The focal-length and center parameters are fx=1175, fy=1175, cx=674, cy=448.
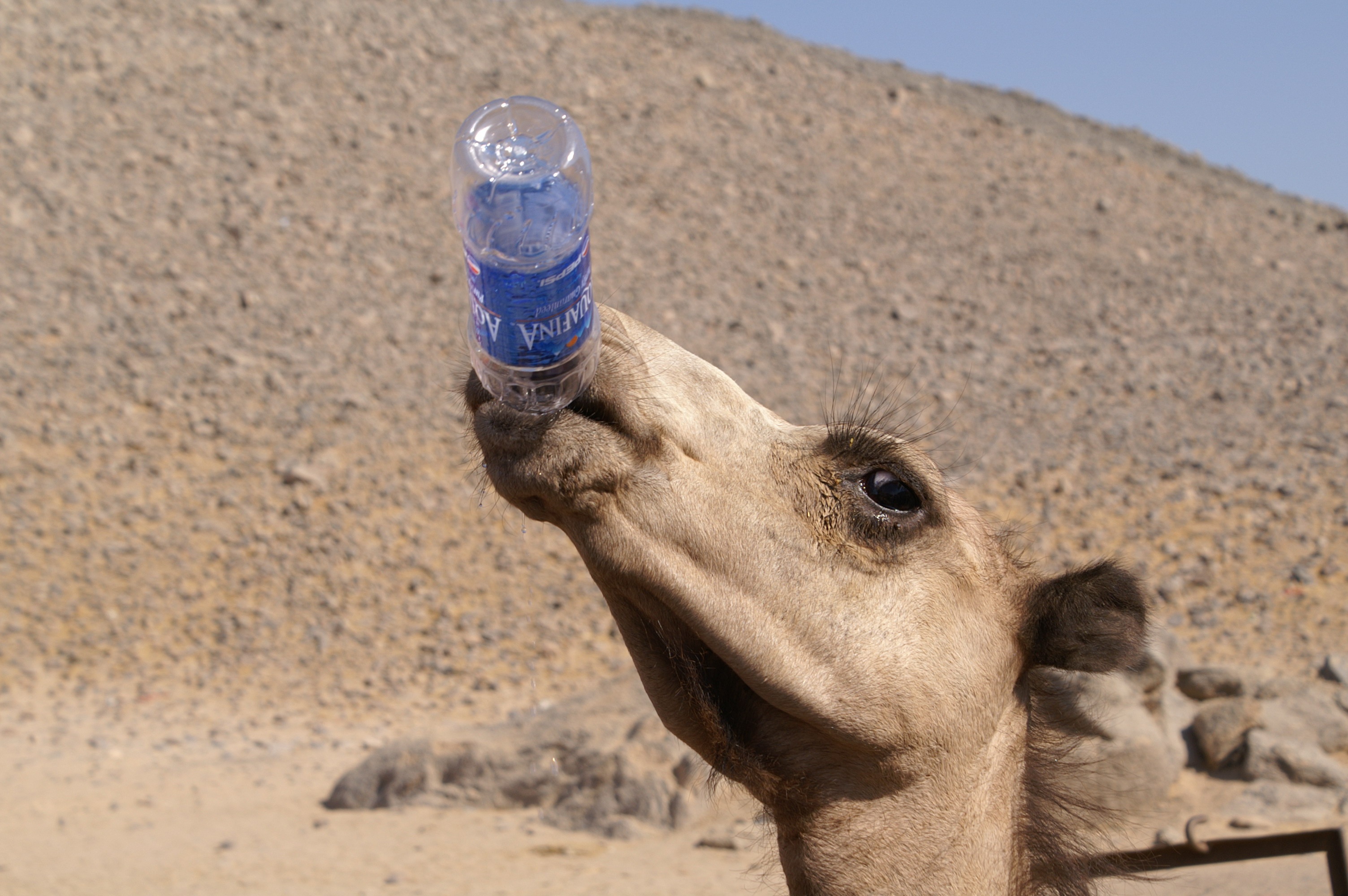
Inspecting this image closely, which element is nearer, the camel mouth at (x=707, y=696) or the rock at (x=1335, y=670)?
the camel mouth at (x=707, y=696)

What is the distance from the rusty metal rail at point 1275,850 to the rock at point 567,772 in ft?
8.74

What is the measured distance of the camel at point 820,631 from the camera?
213cm

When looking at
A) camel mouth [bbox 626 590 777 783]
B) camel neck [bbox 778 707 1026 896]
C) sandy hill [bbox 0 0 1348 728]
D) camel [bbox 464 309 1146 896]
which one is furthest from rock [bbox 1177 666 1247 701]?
camel mouth [bbox 626 590 777 783]

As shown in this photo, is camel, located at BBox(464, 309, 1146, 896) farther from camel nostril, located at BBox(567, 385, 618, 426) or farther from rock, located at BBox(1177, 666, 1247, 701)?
rock, located at BBox(1177, 666, 1247, 701)

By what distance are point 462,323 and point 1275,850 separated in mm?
5677

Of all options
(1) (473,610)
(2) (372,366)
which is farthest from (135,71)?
(1) (473,610)

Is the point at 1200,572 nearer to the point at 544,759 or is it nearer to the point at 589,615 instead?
the point at 589,615

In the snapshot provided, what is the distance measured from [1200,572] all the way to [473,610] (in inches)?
258

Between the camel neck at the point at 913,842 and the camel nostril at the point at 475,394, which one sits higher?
the camel nostril at the point at 475,394

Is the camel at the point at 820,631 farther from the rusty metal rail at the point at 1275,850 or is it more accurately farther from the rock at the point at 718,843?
the rock at the point at 718,843

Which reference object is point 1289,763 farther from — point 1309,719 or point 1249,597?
point 1249,597

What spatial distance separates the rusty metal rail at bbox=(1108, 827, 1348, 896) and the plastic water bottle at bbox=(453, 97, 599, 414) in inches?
93.0

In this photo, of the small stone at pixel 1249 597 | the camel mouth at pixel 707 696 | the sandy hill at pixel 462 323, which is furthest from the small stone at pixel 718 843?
the small stone at pixel 1249 597

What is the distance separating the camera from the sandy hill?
10.3 meters
